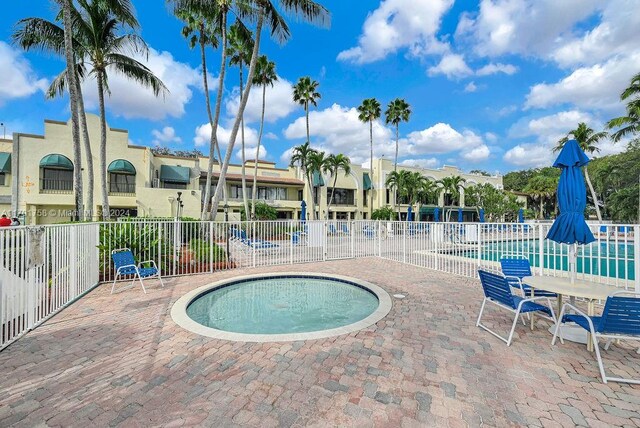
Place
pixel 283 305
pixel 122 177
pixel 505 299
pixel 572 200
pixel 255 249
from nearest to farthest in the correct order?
1. pixel 505 299
2. pixel 572 200
3. pixel 283 305
4. pixel 255 249
5. pixel 122 177

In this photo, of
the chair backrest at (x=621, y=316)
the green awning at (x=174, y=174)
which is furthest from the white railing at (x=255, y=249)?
the green awning at (x=174, y=174)

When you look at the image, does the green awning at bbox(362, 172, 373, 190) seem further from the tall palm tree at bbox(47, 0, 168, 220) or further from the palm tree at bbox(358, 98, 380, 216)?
the tall palm tree at bbox(47, 0, 168, 220)

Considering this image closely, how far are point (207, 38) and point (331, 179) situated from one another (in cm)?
2124

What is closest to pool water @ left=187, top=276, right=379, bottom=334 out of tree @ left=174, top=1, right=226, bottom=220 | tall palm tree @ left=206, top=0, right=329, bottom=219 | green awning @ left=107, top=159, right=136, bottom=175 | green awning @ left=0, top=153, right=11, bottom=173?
tall palm tree @ left=206, top=0, right=329, bottom=219

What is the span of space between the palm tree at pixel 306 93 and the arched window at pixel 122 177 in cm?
1712

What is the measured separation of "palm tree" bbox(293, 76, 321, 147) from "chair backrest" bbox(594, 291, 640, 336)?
27713 millimetres

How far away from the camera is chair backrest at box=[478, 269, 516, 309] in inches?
167

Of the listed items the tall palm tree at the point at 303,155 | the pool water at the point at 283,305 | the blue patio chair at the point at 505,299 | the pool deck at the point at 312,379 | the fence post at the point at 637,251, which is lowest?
the pool water at the point at 283,305

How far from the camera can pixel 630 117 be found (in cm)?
2100

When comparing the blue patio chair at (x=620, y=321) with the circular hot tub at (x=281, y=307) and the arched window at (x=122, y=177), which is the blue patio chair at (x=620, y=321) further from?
the arched window at (x=122, y=177)

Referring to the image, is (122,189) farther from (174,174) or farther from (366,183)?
(366,183)

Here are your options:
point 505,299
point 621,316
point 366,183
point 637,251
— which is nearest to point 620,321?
point 621,316

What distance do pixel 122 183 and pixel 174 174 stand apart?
4522 millimetres

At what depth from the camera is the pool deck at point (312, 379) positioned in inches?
102
